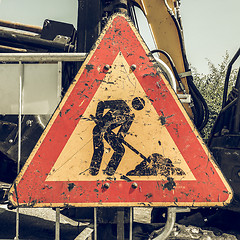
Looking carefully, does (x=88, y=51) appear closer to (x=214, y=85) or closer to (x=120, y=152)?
(x=120, y=152)

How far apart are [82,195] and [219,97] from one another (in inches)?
498

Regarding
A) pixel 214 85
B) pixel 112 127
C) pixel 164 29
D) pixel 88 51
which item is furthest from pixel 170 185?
pixel 214 85

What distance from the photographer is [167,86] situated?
1965 millimetres

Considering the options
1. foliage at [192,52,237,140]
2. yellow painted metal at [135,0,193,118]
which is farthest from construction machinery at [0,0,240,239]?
foliage at [192,52,237,140]

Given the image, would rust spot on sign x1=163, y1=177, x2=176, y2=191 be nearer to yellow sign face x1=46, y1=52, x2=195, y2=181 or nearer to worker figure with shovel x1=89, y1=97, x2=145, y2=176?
yellow sign face x1=46, y1=52, x2=195, y2=181

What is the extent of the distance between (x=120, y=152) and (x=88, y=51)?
4.46ft

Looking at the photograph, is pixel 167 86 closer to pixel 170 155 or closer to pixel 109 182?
pixel 170 155

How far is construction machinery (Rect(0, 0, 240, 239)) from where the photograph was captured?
8.14ft

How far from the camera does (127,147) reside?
1.93m

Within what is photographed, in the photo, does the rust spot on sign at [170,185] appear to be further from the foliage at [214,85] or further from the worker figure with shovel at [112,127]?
the foliage at [214,85]

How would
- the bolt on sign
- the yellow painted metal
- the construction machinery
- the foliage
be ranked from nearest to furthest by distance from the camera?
the bolt on sign < the construction machinery < the yellow painted metal < the foliage

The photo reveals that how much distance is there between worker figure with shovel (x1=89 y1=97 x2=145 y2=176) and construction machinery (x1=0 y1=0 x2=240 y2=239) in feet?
1.19

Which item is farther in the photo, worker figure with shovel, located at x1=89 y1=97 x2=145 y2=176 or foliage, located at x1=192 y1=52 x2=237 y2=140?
foliage, located at x1=192 y1=52 x2=237 y2=140

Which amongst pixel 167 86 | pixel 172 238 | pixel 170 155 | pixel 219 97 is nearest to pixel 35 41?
pixel 167 86
